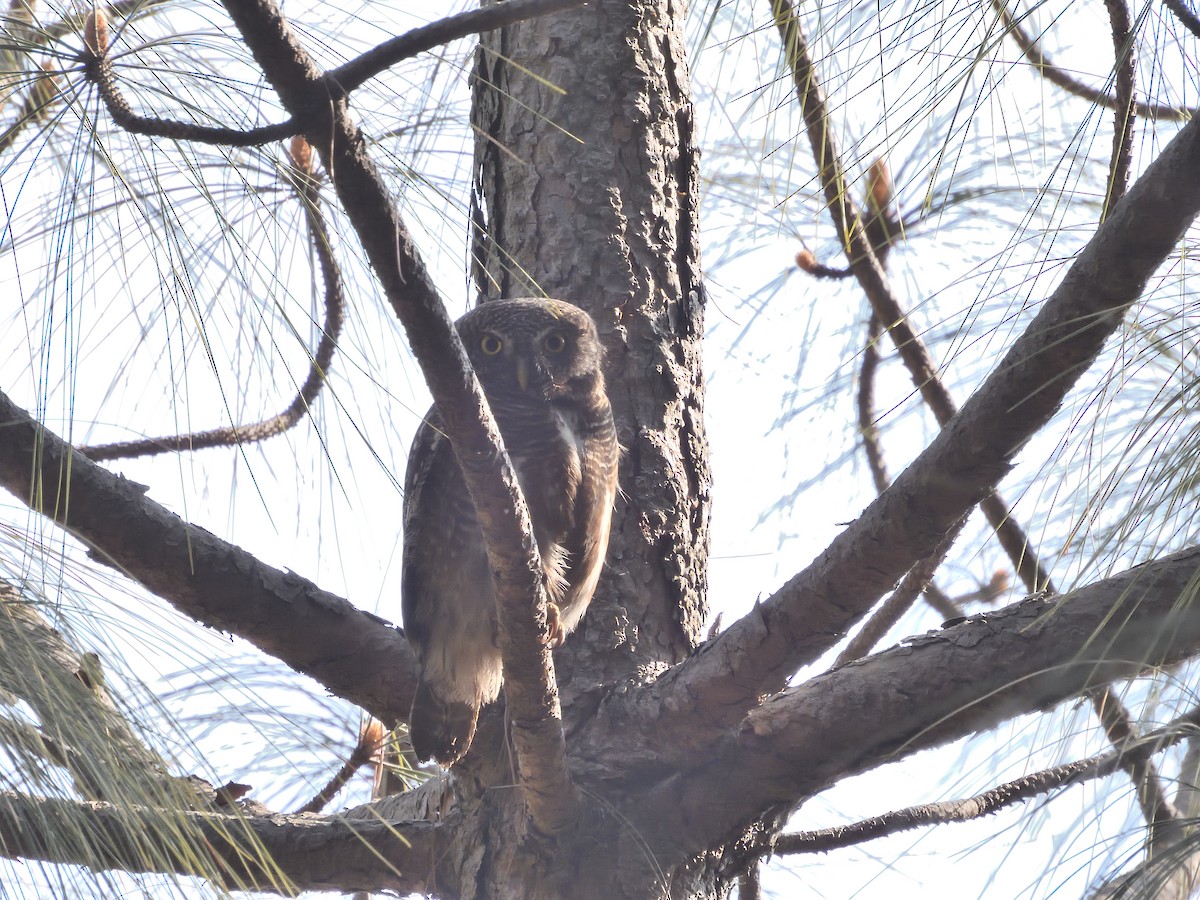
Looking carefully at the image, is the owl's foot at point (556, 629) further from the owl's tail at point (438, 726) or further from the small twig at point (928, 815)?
the small twig at point (928, 815)

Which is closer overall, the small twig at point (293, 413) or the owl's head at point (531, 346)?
the small twig at point (293, 413)

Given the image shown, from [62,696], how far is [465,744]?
39.6 inches

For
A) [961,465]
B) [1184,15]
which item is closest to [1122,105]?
[1184,15]

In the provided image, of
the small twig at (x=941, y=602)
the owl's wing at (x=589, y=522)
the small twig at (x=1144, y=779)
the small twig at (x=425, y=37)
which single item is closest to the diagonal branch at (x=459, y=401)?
the small twig at (x=425, y=37)

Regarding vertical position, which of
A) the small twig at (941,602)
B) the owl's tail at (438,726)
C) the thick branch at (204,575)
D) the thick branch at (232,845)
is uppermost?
the small twig at (941,602)

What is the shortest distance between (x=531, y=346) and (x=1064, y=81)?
4.97 feet

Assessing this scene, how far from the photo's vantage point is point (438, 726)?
2.42m

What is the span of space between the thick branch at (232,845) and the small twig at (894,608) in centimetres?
105

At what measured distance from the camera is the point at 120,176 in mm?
1705

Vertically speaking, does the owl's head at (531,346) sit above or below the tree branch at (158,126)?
above

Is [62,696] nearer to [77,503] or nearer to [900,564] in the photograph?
[77,503]

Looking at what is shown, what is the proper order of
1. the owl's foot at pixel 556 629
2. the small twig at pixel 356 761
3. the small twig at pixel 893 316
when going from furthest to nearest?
the small twig at pixel 356 761
the small twig at pixel 893 316
the owl's foot at pixel 556 629

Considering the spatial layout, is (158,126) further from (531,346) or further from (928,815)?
(928,815)

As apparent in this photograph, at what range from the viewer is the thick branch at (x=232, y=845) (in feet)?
5.27
